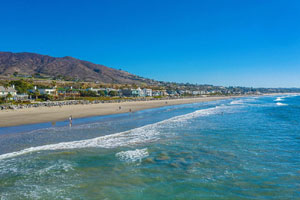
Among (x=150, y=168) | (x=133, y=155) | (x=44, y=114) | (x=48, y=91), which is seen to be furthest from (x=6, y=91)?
(x=150, y=168)

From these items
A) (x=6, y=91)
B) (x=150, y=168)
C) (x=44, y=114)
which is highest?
(x=6, y=91)

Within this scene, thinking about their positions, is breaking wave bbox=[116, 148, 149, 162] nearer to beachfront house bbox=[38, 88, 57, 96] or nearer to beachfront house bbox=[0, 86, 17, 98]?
beachfront house bbox=[0, 86, 17, 98]

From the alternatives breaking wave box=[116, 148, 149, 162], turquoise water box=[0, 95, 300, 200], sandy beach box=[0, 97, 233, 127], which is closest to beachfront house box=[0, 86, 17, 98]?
sandy beach box=[0, 97, 233, 127]

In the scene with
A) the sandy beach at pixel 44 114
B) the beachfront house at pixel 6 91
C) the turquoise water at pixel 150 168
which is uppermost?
the beachfront house at pixel 6 91

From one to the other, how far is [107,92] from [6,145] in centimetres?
8807

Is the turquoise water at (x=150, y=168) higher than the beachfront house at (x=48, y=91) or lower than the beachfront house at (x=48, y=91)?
lower

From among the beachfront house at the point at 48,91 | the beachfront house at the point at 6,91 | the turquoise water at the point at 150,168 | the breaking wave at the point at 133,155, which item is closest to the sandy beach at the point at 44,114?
the turquoise water at the point at 150,168

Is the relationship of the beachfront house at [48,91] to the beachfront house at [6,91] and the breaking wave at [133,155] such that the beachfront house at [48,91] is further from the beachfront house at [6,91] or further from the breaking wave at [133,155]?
the breaking wave at [133,155]

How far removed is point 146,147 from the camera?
14.8 m

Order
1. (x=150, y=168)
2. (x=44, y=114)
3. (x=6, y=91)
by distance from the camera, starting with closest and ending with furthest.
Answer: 1. (x=150, y=168)
2. (x=44, y=114)
3. (x=6, y=91)

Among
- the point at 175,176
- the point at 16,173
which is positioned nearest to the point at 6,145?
the point at 16,173

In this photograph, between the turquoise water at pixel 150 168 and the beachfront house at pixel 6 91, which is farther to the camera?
the beachfront house at pixel 6 91

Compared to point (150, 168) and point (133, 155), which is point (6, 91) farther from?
point (150, 168)

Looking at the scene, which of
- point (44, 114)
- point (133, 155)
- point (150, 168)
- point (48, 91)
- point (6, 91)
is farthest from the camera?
point (48, 91)
